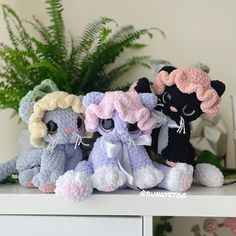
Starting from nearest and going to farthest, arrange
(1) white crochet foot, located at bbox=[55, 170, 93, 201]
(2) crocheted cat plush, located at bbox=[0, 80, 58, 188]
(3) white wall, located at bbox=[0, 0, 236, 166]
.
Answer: (1) white crochet foot, located at bbox=[55, 170, 93, 201]
(2) crocheted cat plush, located at bbox=[0, 80, 58, 188]
(3) white wall, located at bbox=[0, 0, 236, 166]

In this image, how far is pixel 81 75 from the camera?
1122 mm

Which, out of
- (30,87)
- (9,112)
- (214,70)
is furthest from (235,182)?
(9,112)

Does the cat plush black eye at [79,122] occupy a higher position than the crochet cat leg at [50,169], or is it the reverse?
the cat plush black eye at [79,122]

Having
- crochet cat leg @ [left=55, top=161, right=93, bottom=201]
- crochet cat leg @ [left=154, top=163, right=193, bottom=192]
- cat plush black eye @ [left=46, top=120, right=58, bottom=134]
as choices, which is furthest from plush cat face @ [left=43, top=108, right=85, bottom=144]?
crochet cat leg @ [left=154, top=163, right=193, bottom=192]

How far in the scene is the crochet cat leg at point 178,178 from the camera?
780 millimetres

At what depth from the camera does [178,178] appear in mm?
779

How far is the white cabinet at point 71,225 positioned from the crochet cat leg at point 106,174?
7 centimetres

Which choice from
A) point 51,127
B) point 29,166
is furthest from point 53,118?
point 29,166

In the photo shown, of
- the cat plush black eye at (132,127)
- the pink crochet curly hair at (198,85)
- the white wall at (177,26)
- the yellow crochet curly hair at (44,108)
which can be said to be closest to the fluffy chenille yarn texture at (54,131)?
the yellow crochet curly hair at (44,108)

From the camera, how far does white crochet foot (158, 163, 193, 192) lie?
78 cm

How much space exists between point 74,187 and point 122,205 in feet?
0.33

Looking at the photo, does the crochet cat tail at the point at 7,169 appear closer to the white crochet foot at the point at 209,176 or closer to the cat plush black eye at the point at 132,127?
the cat plush black eye at the point at 132,127

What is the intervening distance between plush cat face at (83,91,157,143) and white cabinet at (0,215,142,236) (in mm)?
162

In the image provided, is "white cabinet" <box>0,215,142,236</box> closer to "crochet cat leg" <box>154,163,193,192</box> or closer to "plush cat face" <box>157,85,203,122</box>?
"crochet cat leg" <box>154,163,193,192</box>
